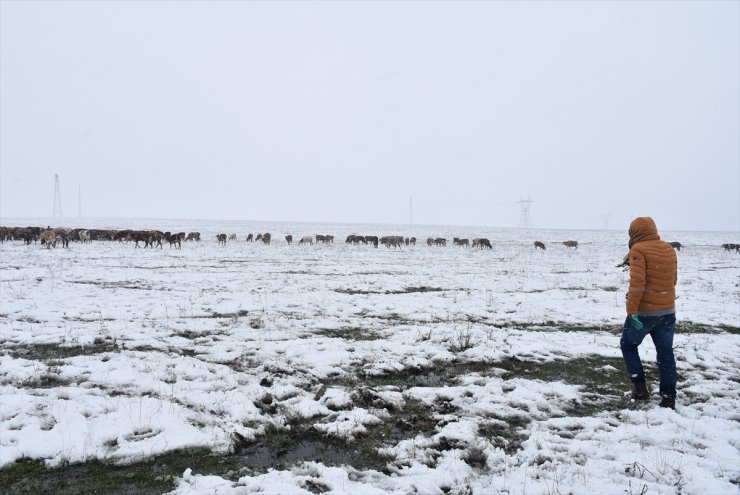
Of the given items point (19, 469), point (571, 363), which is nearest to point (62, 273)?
point (19, 469)

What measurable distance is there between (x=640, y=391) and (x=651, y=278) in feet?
4.55

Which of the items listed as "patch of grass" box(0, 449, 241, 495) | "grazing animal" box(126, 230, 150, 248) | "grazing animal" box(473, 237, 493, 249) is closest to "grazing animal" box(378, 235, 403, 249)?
"grazing animal" box(473, 237, 493, 249)

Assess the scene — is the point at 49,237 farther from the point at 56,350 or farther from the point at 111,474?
the point at 111,474

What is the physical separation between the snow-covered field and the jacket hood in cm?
192

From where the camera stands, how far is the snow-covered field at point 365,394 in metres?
3.64

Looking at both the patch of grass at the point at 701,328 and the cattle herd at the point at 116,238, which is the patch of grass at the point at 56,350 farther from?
the cattle herd at the point at 116,238

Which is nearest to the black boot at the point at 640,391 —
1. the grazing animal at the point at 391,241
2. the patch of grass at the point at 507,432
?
the patch of grass at the point at 507,432

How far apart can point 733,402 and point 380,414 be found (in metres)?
4.13

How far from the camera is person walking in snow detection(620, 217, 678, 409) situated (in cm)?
475

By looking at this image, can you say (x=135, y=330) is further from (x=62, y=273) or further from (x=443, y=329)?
(x=62, y=273)

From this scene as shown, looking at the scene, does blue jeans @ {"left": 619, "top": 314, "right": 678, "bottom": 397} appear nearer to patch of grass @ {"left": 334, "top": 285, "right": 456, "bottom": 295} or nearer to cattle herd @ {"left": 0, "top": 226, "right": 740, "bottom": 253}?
patch of grass @ {"left": 334, "top": 285, "right": 456, "bottom": 295}

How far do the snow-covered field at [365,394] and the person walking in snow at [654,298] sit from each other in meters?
0.48

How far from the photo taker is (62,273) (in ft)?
48.0

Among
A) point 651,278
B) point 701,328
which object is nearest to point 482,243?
point 701,328
